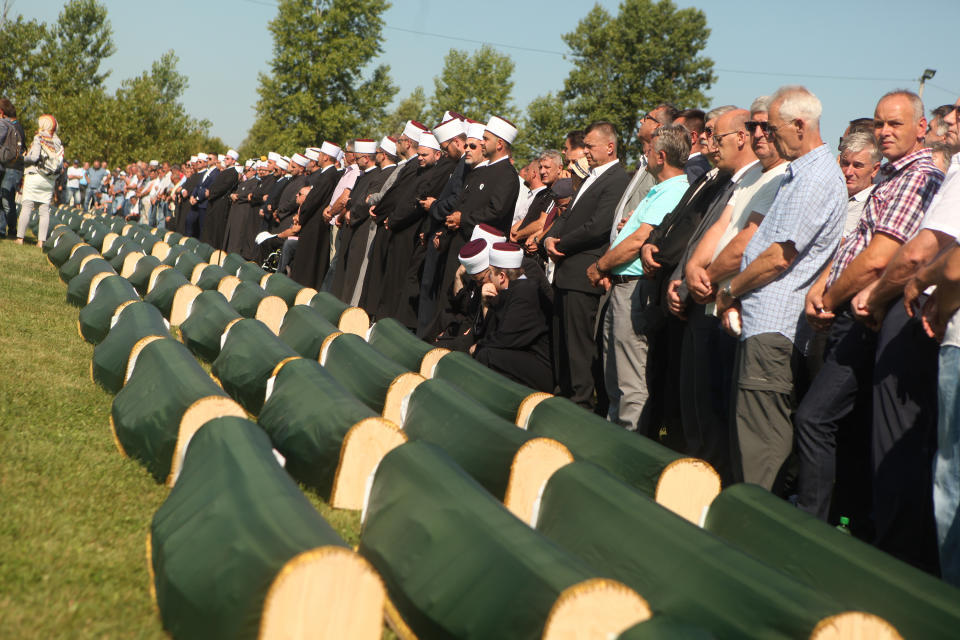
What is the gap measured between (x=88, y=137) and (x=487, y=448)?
40396 mm

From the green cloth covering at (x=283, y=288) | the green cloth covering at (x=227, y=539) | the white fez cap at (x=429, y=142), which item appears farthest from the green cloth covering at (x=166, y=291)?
the green cloth covering at (x=227, y=539)

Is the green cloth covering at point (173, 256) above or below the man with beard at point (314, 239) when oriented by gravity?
below

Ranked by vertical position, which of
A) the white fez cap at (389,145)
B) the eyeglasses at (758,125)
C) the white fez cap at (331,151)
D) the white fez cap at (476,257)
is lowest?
the white fez cap at (476,257)

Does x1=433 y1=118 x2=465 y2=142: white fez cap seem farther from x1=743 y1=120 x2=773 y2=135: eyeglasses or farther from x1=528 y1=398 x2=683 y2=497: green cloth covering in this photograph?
x1=528 y1=398 x2=683 y2=497: green cloth covering

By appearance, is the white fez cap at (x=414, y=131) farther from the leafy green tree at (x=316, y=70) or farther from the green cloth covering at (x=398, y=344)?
the leafy green tree at (x=316, y=70)

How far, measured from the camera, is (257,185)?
16.7 m

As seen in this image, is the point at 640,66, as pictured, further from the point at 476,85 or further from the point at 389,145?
the point at 389,145

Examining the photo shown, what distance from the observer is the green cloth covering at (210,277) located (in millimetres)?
9008

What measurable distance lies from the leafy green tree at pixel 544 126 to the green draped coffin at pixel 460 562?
46019mm

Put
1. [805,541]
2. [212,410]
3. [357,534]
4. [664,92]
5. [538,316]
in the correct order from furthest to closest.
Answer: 1. [664,92]
2. [538,316]
3. [212,410]
4. [357,534]
5. [805,541]

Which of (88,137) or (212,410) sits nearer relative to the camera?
(212,410)

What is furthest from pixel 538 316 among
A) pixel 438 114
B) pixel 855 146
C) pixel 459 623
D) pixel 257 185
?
pixel 438 114

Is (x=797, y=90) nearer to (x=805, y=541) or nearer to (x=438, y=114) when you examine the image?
(x=805, y=541)

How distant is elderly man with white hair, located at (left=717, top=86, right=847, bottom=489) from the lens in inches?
165
